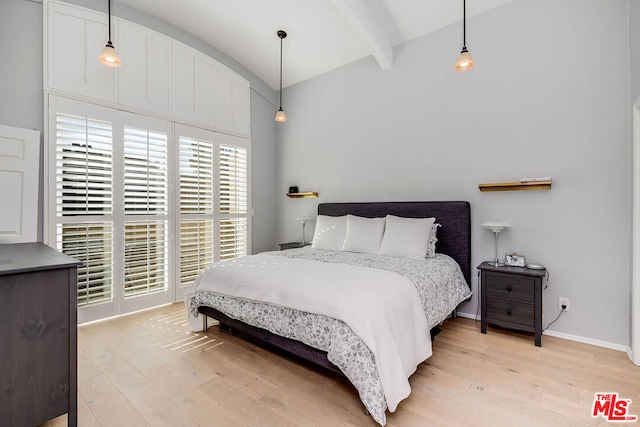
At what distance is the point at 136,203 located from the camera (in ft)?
11.5

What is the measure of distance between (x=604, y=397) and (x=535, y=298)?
0.82 m

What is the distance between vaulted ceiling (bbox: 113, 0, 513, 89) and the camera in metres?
3.26

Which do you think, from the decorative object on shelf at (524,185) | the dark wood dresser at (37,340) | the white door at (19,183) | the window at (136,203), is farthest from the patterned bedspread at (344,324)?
the white door at (19,183)

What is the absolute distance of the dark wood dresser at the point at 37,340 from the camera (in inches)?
52.7

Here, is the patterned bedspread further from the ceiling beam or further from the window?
the ceiling beam

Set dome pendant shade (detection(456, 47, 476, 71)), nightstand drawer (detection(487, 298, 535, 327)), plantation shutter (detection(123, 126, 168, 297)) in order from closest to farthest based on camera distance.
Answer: dome pendant shade (detection(456, 47, 476, 71)) < nightstand drawer (detection(487, 298, 535, 327)) < plantation shutter (detection(123, 126, 168, 297))

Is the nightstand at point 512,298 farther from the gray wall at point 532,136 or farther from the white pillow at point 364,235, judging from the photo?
the white pillow at point 364,235

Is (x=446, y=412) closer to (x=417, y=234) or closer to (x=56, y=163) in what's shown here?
(x=417, y=234)

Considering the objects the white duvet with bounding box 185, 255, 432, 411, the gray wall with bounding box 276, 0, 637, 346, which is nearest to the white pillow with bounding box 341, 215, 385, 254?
the gray wall with bounding box 276, 0, 637, 346

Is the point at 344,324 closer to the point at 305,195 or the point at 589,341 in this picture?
the point at 589,341

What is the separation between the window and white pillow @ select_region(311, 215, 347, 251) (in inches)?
58.7

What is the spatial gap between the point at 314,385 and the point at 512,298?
1963mm

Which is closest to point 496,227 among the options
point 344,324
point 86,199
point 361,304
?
point 361,304

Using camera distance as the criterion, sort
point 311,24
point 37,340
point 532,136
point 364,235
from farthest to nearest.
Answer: point 311,24, point 364,235, point 532,136, point 37,340
